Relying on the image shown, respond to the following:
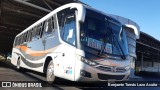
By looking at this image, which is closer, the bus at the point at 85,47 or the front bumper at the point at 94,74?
the front bumper at the point at 94,74

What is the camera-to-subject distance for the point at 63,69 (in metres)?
9.19

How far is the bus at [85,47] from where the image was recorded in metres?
8.46

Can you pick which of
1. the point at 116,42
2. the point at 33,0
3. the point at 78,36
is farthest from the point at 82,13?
the point at 33,0

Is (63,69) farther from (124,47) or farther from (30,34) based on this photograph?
(30,34)

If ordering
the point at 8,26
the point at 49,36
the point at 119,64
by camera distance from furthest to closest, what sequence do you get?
the point at 8,26, the point at 49,36, the point at 119,64

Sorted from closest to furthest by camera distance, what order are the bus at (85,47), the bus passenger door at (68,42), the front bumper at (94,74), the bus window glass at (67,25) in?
the front bumper at (94,74) < the bus at (85,47) < the bus passenger door at (68,42) < the bus window glass at (67,25)

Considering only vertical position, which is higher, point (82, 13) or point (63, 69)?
point (82, 13)

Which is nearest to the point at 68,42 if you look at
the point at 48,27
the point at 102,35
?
the point at 102,35

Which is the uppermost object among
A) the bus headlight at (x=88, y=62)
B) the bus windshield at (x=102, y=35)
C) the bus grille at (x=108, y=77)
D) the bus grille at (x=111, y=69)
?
the bus windshield at (x=102, y=35)

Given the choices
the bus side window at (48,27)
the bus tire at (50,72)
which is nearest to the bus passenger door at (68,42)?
the bus tire at (50,72)

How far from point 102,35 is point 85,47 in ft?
3.06

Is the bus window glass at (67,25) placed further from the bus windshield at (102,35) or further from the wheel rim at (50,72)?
A: the wheel rim at (50,72)

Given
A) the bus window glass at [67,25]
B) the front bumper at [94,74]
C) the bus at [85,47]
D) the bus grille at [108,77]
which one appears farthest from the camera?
the bus window glass at [67,25]

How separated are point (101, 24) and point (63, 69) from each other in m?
1.96
